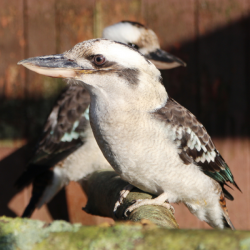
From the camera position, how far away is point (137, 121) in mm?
1334

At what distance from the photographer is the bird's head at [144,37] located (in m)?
2.23

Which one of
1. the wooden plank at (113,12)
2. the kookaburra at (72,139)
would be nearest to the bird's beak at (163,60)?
the kookaburra at (72,139)

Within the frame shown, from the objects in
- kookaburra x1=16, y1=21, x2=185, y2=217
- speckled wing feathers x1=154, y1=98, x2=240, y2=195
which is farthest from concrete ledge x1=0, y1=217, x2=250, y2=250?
kookaburra x1=16, y1=21, x2=185, y2=217

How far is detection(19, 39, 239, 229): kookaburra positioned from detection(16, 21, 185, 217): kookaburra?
694mm

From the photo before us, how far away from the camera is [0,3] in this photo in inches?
94.3

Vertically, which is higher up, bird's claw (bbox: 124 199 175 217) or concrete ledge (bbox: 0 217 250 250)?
concrete ledge (bbox: 0 217 250 250)

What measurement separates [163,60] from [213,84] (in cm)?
47

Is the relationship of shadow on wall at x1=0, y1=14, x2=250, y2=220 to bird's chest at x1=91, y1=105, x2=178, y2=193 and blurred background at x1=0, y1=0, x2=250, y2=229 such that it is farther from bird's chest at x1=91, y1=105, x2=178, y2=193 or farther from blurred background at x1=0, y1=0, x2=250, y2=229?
bird's chest at x1=91, y1=105, x2=178, y2=193

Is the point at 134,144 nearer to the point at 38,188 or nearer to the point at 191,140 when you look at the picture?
the point at 191,140

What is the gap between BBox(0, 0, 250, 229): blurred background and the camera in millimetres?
2412

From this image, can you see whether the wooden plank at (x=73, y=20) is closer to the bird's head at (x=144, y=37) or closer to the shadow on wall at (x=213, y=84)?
the bird's head at (x=144, y=37)

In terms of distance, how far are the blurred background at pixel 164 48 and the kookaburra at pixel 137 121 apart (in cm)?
97

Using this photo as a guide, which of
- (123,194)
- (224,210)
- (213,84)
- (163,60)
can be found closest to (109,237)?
(123,194)

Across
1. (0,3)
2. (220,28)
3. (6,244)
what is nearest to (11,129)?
(0,3)
